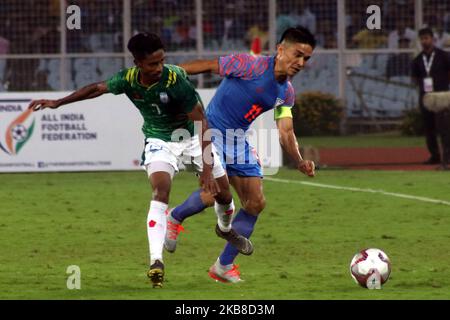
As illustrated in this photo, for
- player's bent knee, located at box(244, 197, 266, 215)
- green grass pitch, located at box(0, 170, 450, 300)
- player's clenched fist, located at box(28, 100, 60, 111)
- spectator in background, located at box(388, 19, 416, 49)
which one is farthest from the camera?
spectator in background, located at box(388, 19, 416, 49)

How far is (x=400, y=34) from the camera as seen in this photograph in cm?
2747

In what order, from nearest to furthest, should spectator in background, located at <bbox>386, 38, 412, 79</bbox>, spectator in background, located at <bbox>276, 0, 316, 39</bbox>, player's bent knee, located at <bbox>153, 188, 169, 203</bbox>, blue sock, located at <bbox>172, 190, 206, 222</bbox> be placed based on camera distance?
player's bent knee, located at <bbox>153, 188, 169, 203</bbox> < blue sock, located at <bbox>172, 190, 206, 222</bbox> < spectator in background, located at <bbox>276, 0, 316, 39</bbox> < spectator in background, located at <bbox>386, 38, 412, 79</bbox>

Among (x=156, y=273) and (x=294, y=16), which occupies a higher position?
(x=294, y=16)

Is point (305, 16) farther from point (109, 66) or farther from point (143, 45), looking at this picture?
point (143, 45)

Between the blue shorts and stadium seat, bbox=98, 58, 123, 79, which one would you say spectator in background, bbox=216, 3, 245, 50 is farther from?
the blue shorts

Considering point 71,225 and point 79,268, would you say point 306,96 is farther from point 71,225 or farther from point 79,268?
point 79,268

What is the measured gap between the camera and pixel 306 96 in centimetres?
2777

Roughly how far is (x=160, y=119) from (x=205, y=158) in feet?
1.97

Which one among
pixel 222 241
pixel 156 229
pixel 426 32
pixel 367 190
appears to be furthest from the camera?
pixel 426 32

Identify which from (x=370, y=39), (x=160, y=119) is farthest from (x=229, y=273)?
(x=370, y=39)

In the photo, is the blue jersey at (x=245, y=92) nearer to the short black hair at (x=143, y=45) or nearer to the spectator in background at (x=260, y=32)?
the short black hair at (x=143, y=45)

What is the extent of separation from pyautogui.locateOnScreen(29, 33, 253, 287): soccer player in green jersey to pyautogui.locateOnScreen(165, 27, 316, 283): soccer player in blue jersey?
269mm

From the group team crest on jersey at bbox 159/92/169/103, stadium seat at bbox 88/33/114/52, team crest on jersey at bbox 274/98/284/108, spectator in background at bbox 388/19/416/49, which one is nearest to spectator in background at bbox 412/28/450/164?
spectator in background at bbox 388/19/416/49

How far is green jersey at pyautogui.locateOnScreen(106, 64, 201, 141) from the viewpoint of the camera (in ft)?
30.9
